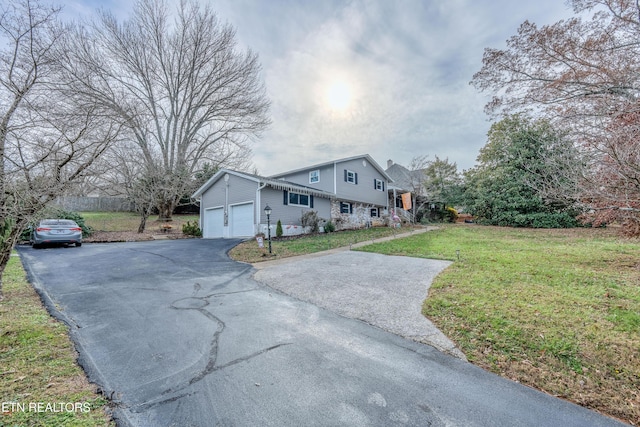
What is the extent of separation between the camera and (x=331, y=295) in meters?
5.21

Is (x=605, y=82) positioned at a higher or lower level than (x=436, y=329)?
higher

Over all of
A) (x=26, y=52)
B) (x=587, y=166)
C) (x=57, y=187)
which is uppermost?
(x=26, y=52)

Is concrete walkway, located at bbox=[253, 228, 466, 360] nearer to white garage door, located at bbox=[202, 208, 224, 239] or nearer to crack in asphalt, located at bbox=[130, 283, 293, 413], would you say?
crack in asphalt, located at bbox=[130, 283, 293, 413]

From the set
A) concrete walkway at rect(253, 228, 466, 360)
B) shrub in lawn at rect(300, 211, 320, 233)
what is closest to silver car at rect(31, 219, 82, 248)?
concrete walkway at rect(253, 228, 466, 360)

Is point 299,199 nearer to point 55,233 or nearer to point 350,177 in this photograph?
point 350,177

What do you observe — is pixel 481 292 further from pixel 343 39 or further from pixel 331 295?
pixel 343 39

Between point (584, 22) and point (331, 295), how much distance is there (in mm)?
8478

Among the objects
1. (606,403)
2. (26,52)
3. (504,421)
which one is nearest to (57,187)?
(26,52)

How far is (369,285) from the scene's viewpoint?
5727 mm

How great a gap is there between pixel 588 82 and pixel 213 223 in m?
17.7

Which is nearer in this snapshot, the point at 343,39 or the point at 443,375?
the point at 443,375

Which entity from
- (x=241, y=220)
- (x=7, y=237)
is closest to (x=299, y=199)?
(x=241, y=220)

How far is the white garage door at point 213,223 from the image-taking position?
16.8 metres

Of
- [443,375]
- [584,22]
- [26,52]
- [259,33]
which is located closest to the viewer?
[443,375]
